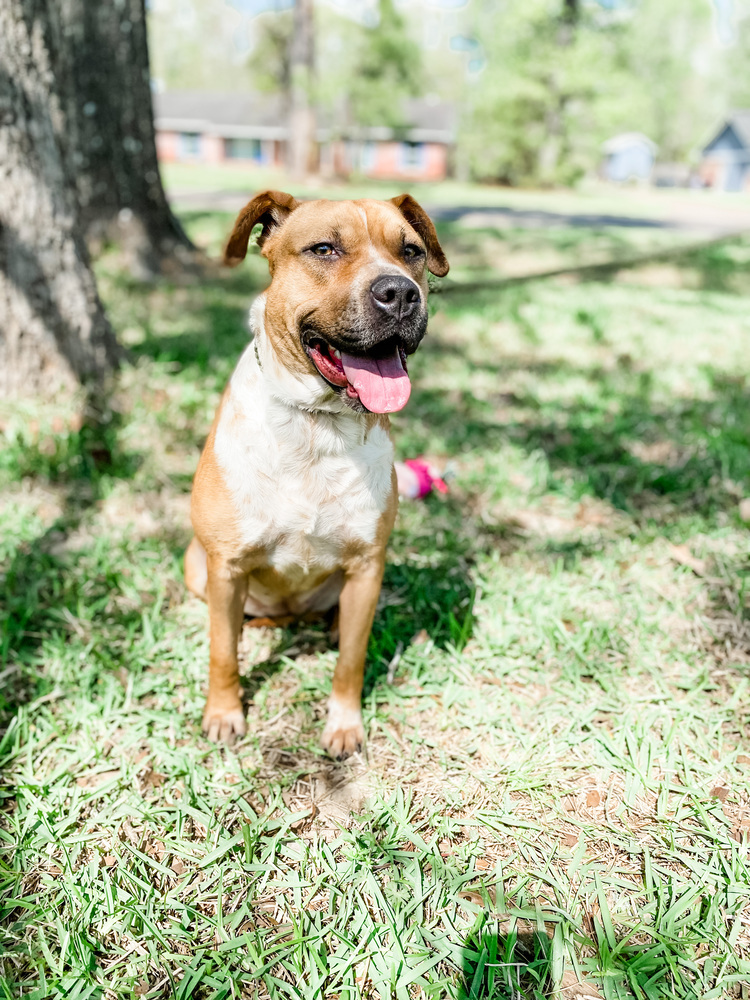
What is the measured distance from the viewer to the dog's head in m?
2.01

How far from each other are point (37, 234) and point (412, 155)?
5089cm

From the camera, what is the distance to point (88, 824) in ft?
6.87

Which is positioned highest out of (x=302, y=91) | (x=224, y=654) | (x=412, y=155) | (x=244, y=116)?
(x=302, y=91)

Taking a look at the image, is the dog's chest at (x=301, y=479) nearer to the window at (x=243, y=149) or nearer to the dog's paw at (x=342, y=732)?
the dog's paw at (x=342, y=732)

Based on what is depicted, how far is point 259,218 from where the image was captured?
7.86 feet

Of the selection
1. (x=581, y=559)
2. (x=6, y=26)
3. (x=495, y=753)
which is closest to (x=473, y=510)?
(x=581, y=559)

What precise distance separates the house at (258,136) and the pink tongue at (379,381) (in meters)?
48.2

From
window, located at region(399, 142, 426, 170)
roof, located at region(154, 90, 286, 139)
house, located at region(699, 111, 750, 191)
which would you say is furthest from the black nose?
house, located at region(699, 111, 750, 191)

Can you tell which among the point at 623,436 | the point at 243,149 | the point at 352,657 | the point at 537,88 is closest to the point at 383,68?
the point at 537,88

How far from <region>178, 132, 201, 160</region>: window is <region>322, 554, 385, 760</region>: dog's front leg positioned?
61.0m

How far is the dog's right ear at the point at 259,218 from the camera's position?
7.59ft

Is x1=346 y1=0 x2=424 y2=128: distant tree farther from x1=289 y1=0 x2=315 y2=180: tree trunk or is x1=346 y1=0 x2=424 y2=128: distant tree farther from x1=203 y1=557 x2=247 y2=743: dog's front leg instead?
x1=203 y1=557 x2=247 y2=743: dog's front leg

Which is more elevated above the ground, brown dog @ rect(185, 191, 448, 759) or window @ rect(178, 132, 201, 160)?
brown dog @ rect(185, 191, 448, 759)

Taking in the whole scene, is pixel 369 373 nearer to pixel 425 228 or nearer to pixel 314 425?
pixel 314 425
